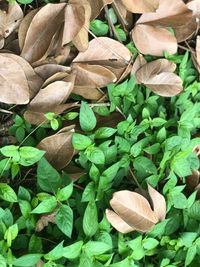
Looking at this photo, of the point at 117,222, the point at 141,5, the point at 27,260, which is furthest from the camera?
the point at 141,5

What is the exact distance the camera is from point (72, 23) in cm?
74

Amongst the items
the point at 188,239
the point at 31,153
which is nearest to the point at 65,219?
the point at 31,153

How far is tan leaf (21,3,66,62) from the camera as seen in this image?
75 cm

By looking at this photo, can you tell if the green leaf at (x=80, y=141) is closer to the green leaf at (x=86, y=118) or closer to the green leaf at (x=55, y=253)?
the green leaf at (x=86, y=118)

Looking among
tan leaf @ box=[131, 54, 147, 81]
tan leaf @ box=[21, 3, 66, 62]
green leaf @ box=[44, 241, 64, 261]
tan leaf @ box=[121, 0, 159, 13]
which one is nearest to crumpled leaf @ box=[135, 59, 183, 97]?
tan leaf @ box=[131, 54, 147, 81]

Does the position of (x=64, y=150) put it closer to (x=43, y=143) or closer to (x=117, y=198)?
(x=43, y=143)

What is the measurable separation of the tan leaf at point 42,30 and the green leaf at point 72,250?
1.42ft

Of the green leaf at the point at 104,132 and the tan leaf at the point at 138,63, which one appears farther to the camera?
the tan leaf at the point at 138,63

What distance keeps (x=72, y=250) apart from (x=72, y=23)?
0.50 meters

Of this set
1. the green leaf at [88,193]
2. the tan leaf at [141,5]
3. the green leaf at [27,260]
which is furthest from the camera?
the tan leaf at [141,5]

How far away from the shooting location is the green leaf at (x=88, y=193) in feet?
2.29

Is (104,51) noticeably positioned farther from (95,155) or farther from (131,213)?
(131,213)

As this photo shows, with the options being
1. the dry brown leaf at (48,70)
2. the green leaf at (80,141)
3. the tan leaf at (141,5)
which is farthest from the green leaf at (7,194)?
the tan leaf at (141,5)

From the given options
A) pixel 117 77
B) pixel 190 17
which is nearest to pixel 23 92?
pixel 117 77
